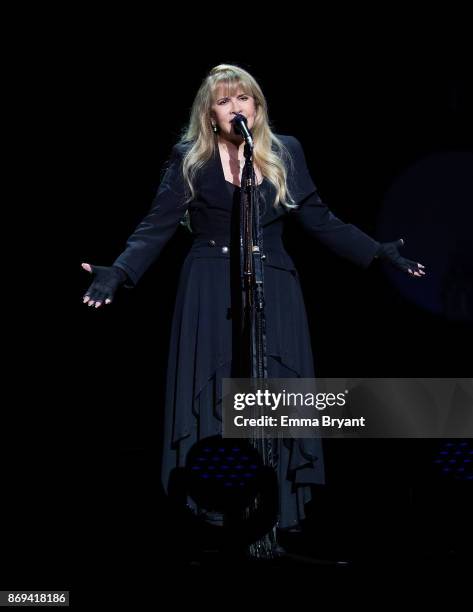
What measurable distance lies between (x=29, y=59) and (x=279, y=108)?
1.02 m

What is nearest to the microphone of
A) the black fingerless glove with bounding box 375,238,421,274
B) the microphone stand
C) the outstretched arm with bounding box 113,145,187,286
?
the microphone stand

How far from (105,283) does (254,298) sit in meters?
0.46

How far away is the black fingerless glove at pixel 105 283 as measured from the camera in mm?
2268

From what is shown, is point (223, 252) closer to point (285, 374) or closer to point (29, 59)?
point (285, 374)

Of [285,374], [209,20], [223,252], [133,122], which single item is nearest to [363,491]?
[285,374]

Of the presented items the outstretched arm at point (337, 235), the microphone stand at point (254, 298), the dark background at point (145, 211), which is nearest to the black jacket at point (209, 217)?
the outstretched arm at point (337, 235)

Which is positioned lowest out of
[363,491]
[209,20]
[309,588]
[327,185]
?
[309,588]

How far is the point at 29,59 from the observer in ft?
10.4

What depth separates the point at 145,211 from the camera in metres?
3.39

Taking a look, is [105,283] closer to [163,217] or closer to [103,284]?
[103,284]

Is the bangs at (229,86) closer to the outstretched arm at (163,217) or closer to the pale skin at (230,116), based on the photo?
the pale skin at (230,116)

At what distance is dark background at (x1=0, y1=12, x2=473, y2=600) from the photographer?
304cm

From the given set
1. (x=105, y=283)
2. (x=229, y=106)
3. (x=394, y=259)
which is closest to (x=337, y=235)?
(x=394, y=259)

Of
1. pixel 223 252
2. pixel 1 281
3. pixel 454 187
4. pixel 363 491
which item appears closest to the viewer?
pixel 223 252
